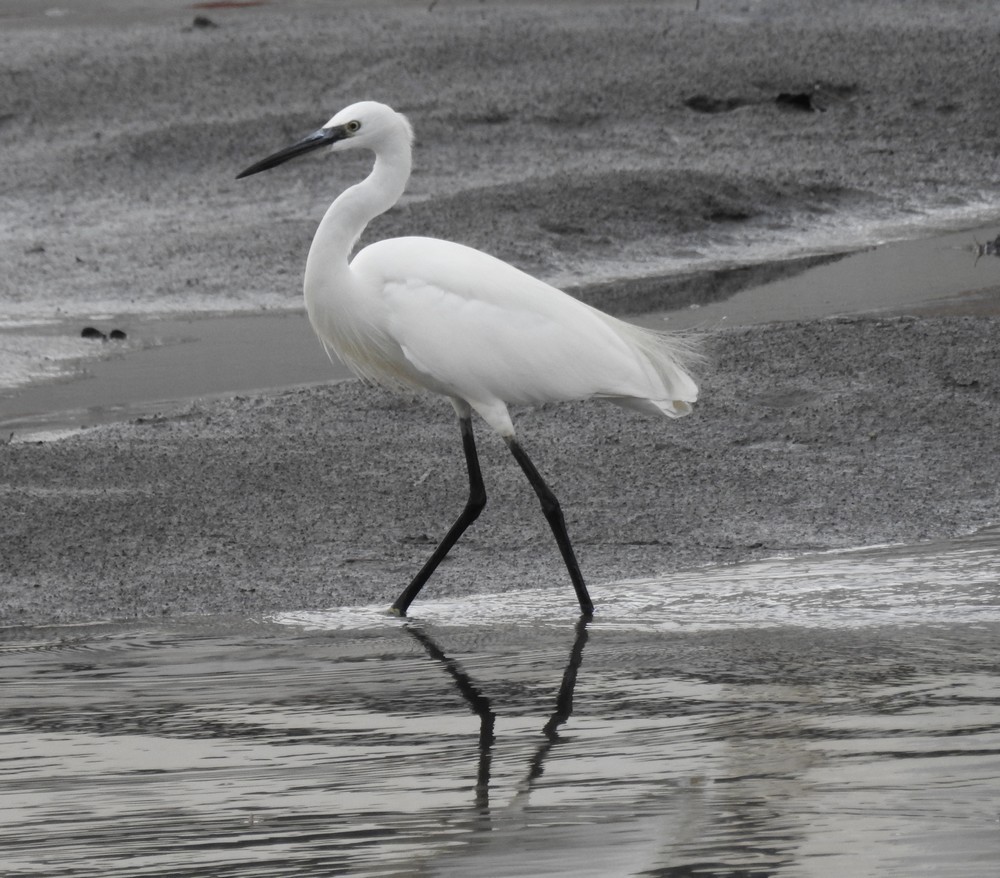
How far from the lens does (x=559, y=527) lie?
579 cm

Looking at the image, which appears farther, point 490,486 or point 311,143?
point 490,486

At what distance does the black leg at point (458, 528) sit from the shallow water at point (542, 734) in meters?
0.10

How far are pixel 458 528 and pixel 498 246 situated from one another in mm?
5591

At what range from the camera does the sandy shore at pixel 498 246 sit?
6.29 metres

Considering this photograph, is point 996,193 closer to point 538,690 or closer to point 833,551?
point 833,551

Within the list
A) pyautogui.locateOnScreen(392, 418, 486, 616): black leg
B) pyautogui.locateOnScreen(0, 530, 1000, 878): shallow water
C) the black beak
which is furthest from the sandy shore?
the black beak

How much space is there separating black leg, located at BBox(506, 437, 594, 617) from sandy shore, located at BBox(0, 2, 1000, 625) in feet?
0.83

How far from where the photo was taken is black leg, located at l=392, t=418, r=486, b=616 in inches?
221

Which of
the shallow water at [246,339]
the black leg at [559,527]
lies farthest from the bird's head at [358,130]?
the shallow water at [246,339]

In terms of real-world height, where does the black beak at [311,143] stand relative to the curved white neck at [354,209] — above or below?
above

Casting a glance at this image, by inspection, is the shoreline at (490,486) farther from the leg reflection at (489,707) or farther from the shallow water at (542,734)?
the leg reflection at (489,707)

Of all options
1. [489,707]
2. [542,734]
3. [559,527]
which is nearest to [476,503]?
[559,527]

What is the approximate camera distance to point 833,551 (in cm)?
601

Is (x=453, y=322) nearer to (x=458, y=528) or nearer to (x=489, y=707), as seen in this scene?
(x=458, y=528)
